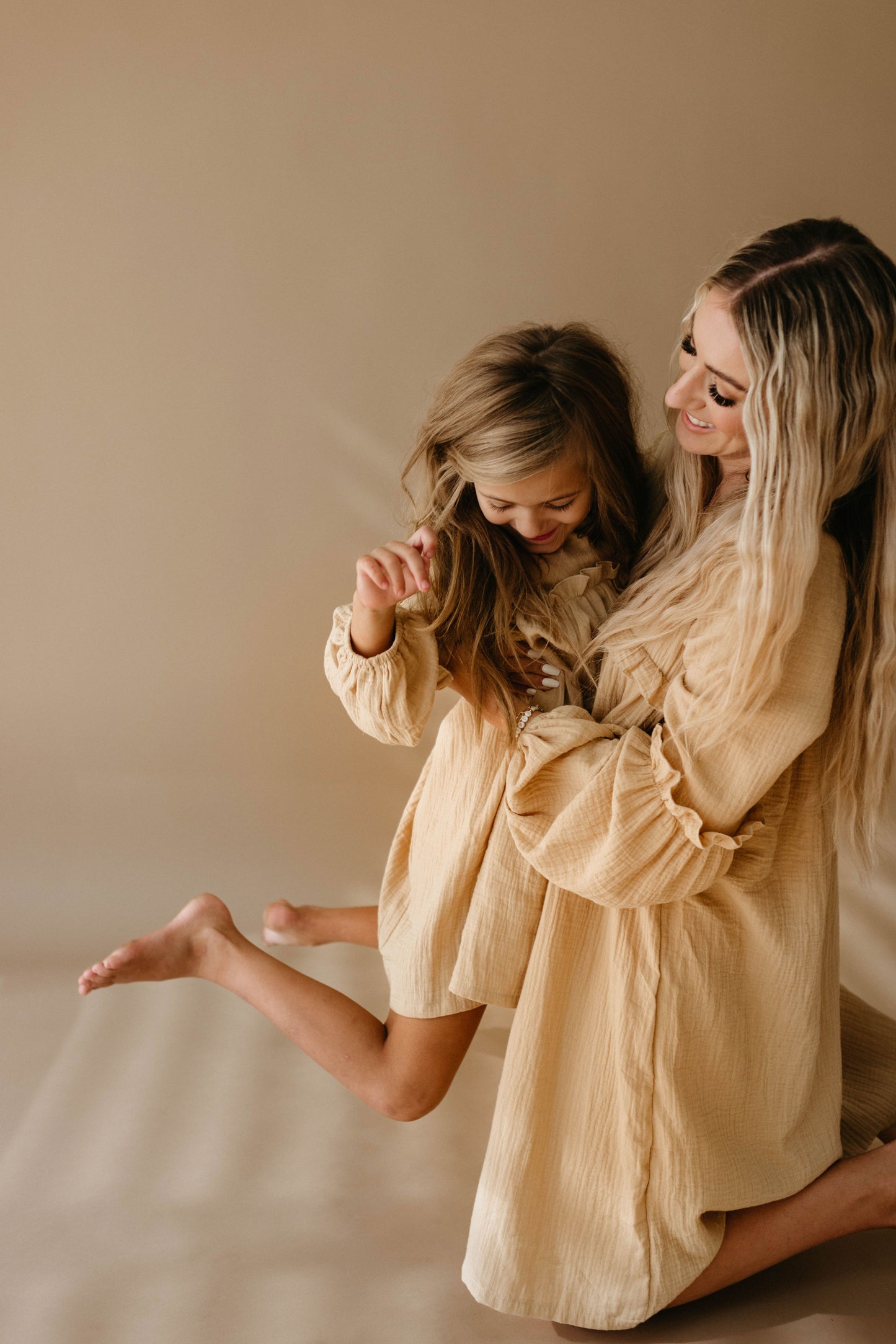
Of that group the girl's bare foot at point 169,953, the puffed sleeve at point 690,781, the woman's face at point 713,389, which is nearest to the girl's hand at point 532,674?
the puffed sleeve at point 690,781

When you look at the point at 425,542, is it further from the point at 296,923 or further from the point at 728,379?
the point at 296,923

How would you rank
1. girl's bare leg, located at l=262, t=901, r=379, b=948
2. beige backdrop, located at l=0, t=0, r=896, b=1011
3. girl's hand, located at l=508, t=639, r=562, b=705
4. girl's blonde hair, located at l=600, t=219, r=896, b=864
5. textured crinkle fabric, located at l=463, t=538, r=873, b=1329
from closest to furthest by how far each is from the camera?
girl's blonde hair, located at l=600, t=219, r=896, b=864, textured crinkle fabric, located at l=463, t=538, r=873, b=1329, girl's hand, located at l=508, t=639, r=562, b=705, girl's bare leg, located at l=262, t=901, r=379, b=948, beige backdrop, located at l=0, t=0, r=896, b=1011

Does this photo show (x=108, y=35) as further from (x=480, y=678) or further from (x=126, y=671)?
(x=480, y=678)

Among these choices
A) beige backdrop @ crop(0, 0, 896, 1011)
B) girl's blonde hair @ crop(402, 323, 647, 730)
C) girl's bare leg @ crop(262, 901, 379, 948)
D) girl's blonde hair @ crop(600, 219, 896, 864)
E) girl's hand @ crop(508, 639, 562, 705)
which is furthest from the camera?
beige backdrop @ crop(0, 0, 896, 1011)

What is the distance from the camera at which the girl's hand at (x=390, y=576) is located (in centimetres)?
129

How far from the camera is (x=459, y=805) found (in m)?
Answer: 1.52

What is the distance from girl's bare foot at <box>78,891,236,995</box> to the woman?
1.95ft

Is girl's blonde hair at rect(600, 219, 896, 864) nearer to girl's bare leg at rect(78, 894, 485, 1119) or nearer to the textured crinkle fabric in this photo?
the textured crinkle fabric

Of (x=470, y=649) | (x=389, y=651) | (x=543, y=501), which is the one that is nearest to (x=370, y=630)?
(x=389, y=651)

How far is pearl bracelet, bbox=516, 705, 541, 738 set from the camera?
1.43 m

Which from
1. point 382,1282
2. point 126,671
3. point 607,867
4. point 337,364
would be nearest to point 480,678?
point 607,867

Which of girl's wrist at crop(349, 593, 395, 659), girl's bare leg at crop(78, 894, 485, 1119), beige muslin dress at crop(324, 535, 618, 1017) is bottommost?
girl's bare leg at crop(78, 894, 485, 1119)

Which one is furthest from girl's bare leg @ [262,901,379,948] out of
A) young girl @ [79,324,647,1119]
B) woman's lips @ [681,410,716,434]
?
woman's lips @ [681,410,716,434]

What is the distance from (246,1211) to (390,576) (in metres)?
0.98
